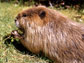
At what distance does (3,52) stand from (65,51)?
46.5 inches

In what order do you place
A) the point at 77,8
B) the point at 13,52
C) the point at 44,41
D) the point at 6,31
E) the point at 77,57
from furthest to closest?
the point at 77,8 < the point at 6,31 < the point at 13,52 < the point at 44,41 < the point at 77,57

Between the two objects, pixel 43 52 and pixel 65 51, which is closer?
pixel 65 51

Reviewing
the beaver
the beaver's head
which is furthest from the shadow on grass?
the beaver's head

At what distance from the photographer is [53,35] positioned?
11.5 ft

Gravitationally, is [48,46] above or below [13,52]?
above

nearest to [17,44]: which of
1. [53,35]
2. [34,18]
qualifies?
[34,18]

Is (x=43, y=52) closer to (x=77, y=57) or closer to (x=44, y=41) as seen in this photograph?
(x=44, y=41)

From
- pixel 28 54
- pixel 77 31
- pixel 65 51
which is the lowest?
pixel 28 54

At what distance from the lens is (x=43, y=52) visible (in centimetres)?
362

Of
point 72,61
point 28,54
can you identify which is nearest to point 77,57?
point 72,61

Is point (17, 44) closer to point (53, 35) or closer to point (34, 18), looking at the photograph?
point (34, 18)

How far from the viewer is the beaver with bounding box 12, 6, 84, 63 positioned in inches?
132

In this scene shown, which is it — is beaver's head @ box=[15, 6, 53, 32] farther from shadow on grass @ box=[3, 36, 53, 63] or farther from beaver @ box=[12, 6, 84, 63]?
shadow on grass @ box=[3, 36, 53, 63]

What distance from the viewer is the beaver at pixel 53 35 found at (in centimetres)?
334
